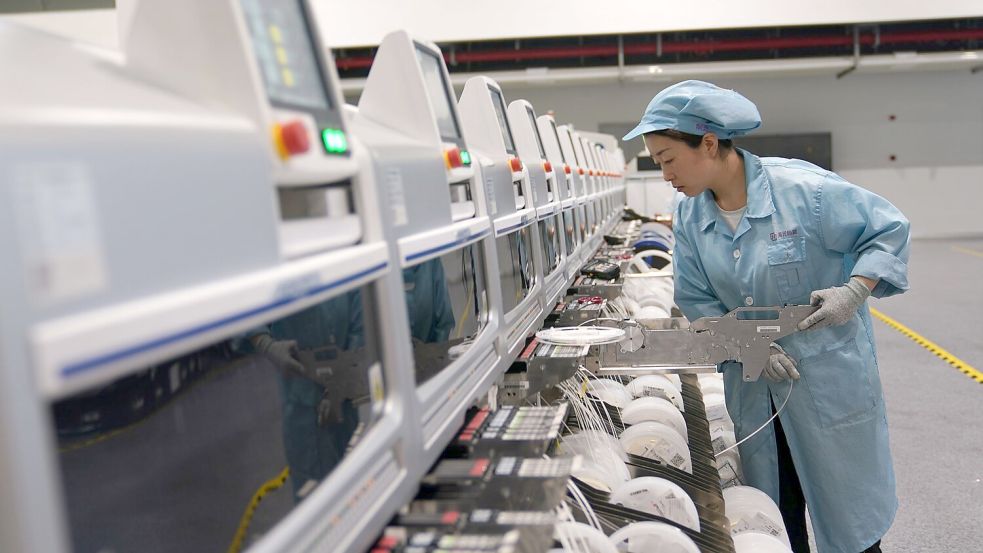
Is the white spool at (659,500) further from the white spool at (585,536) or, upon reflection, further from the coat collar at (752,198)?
the coat collar at (752,198)

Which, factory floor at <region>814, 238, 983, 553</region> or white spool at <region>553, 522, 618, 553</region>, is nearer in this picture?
white spool at <region>553, 522, 618, 553</region>

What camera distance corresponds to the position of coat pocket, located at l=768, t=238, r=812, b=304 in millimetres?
2277

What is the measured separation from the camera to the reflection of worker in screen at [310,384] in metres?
1.37

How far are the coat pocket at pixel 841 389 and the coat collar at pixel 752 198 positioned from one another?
0.45 metres

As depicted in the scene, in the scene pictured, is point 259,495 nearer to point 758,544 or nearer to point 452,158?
point 452,158

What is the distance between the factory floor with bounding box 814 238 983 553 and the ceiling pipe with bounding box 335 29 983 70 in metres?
4.27

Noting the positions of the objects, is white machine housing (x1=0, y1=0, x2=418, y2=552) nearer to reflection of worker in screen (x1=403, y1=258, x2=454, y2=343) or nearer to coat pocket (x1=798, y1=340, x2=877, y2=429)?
reflection of worker in screen (x1=403, y1=258, x2=454, y2=343)

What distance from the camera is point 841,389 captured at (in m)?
2.25

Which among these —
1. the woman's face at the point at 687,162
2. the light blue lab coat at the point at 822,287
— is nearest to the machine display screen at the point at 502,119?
the woman's face at the point at 687,162

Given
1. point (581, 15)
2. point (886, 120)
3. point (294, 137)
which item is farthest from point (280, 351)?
point (886, 120)

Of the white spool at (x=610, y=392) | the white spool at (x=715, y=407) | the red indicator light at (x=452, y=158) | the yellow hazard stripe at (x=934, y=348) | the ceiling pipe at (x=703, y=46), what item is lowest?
the yellow hazard stripe at (x=934, y=348)

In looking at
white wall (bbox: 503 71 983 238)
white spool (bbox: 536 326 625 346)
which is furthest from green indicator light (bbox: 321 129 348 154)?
white wall (bbox: 503 71 983 238)

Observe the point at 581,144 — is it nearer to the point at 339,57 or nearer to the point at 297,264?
the point at 297,264

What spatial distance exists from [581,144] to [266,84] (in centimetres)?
538
